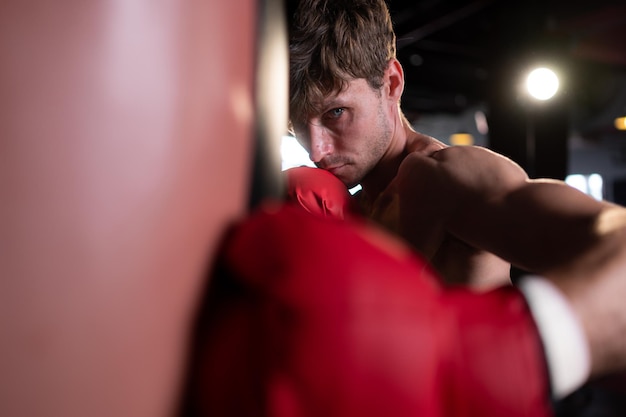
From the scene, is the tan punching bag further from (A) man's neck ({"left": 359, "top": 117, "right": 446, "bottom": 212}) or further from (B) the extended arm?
(A) man's neck ({"left": 359, "top": 117, "right": 446, "bottom": 212})

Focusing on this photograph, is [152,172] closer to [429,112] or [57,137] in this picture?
[57,137]

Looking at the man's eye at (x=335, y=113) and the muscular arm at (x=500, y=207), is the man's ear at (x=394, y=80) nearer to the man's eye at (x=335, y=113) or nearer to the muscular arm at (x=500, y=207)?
the man's eye at (x=335, y=113)

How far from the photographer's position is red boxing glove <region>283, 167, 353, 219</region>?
3.03 ft

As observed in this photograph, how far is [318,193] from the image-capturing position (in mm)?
957

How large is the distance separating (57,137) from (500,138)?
3.74m

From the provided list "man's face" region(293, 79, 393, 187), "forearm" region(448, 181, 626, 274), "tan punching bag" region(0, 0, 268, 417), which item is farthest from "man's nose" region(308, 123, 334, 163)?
"tan punching bag" region(0, 0, 268, 417)

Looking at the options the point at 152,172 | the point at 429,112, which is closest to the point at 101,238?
the point at 152,172

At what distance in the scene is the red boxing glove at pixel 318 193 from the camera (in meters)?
0.92

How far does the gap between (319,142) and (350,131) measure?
7cm

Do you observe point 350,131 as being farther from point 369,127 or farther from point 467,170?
point 467,170

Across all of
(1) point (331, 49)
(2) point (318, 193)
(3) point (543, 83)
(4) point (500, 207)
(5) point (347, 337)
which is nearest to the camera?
(5) point (347, 337)

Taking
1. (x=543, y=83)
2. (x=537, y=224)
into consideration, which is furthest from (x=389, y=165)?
(x=543, y=83)

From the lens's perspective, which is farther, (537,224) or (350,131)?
(350,131)

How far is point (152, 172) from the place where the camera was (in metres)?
0.30
